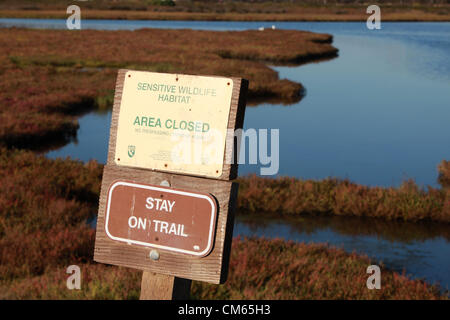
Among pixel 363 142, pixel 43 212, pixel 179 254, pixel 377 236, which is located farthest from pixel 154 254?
pixel 363 142

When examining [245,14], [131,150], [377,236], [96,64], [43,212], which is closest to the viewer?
[131,150]

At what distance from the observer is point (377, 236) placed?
33.7 feet

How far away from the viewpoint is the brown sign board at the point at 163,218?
3113mm

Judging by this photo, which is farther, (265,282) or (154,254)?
(265,282)

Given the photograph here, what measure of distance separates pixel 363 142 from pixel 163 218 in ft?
53.0

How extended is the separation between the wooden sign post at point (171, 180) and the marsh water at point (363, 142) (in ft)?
19.8

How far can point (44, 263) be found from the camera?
7.21 m

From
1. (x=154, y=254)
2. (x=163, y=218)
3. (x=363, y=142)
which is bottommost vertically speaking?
(x=363, y=142)

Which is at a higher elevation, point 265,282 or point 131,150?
point 131,150

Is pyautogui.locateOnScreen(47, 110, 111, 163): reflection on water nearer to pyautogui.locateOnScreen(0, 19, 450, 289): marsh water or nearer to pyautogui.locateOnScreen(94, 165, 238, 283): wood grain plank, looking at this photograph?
pyautogui.locateOnScreen(0, 19, 450, 289): marsh water

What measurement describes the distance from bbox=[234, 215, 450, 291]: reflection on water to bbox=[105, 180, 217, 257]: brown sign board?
6004mm

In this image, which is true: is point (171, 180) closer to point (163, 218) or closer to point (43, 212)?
point (163, 218)

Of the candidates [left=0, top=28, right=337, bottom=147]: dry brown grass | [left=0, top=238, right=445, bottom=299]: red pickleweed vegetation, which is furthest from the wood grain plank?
[left=0, top=28, right=337, bottom=147]: dry brown grass

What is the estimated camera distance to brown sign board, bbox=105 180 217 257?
311 cm
